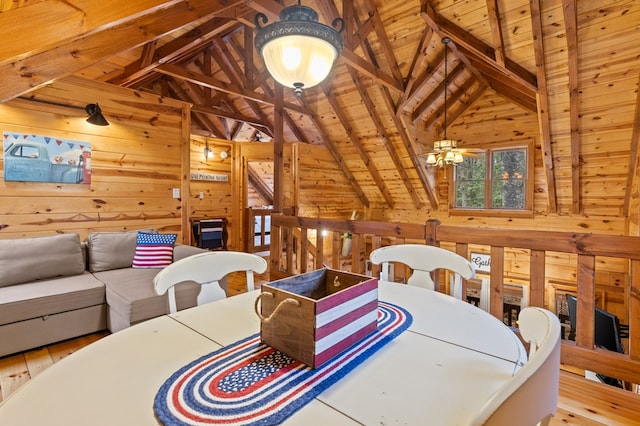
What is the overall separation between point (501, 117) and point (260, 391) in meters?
6.37

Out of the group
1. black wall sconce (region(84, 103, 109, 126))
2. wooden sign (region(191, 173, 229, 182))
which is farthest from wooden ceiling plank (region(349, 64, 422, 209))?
black wall sconce (region(84, 103, 109, 126))

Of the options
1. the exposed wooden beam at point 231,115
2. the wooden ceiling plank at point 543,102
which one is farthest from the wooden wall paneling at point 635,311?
the exposed wooden beam at point 231,115

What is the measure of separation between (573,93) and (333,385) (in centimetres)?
446

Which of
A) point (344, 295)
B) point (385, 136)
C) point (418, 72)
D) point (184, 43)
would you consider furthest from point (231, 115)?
point (344, 295)

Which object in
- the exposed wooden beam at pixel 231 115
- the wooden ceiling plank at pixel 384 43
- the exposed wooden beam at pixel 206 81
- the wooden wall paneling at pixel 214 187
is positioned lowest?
the wooden wall paneling at pixel 214 187

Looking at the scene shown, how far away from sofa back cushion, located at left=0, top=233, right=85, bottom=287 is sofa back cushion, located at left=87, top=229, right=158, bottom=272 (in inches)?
5.0

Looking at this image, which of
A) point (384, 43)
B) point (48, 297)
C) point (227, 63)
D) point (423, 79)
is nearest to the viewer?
point (48, 297)

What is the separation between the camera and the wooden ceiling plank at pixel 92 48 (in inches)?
87.2

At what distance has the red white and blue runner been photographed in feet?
1.97

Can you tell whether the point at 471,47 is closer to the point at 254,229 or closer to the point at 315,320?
the point at 315,320

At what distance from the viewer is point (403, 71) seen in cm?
450

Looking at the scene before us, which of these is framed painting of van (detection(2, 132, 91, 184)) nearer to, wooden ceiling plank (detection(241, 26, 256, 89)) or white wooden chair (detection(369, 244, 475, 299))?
wooden ceiling plank (detection(241, 26, 256, 89))

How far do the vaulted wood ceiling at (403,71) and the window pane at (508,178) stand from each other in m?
0.31

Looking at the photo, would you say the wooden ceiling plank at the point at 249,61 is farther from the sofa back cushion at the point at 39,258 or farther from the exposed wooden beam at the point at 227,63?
the sofa back cushion at the point at 39,258
